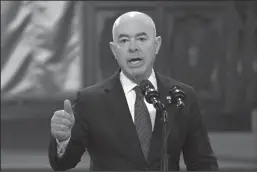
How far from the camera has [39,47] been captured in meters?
5.58

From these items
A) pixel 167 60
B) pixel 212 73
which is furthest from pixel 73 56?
pixel 212 73

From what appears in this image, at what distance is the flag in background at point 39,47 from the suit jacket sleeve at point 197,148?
333cm

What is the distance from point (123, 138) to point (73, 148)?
19cm

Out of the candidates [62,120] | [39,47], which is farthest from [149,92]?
[39,47]

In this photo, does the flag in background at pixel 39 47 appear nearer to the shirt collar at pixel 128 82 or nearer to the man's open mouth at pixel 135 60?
the shirt collar at pixel 128 82

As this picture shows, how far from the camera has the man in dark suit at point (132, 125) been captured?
2.28 meters

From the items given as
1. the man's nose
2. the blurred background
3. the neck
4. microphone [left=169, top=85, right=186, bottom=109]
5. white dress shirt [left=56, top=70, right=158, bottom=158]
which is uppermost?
the man's nose

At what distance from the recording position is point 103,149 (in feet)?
7.63

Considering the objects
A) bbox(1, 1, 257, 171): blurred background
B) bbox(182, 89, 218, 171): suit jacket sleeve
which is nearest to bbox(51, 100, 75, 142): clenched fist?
bbox(182, 89, 218, 171): suit jacket sleeve

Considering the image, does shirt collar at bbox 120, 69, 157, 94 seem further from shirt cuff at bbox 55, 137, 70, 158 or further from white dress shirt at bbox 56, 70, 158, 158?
shirt cuff at bbox 55, 137, 70, 158

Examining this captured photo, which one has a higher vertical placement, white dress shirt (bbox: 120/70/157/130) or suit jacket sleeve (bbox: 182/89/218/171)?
white dress shirt (bbox: 120/70/157/130)

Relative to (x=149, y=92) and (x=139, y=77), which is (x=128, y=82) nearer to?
(x=139, y=77)

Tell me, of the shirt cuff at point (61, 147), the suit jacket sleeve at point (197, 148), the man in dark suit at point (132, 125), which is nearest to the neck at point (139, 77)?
the man in dark suit at point (132, 125)

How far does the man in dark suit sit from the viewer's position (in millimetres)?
2277
